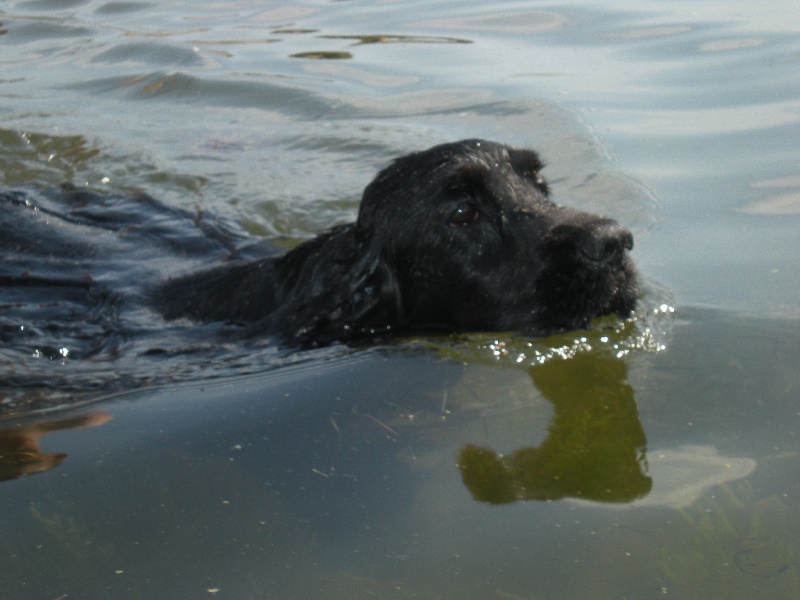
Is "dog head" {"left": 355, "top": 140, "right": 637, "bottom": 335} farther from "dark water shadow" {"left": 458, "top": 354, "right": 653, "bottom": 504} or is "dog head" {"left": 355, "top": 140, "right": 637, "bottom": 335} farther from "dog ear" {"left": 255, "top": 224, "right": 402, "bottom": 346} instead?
"dark water shadow" {"left": 458, "top": 354, "right": 653, "bottom": 504}

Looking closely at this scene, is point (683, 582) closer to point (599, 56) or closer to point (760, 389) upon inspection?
point (760, 389)

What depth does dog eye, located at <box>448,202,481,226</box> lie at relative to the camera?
5.14 metres

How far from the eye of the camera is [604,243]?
4.79m

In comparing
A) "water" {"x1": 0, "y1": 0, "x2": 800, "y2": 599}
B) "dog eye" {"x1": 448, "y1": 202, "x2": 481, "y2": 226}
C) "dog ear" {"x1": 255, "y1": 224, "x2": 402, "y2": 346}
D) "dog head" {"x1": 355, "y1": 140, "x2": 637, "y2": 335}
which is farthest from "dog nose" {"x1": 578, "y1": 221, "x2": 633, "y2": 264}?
"dog ear" {"x1": 255, "y1": 224, "x2": 402, "y2": 346}

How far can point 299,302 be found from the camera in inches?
216

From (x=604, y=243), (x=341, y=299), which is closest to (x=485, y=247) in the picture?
(x=604, y=243)

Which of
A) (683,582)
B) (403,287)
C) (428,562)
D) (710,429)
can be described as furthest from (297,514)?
(403,287)

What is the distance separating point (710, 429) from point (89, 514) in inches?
86.4

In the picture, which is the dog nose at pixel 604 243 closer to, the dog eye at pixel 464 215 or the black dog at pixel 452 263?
the black dog at pixel 452 263

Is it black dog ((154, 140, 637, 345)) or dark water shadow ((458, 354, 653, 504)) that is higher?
black dog ((154, 140, 637, 345))

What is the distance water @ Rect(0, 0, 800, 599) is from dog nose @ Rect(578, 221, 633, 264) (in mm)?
451

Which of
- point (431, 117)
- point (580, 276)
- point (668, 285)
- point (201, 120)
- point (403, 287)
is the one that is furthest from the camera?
point (201, 120)

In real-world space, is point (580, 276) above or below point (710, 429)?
above

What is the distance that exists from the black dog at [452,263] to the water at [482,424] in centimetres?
22
